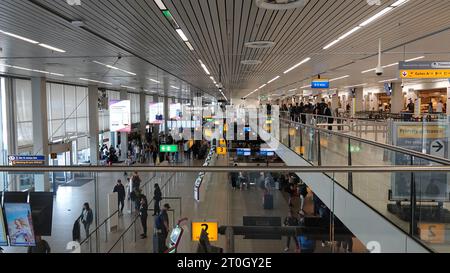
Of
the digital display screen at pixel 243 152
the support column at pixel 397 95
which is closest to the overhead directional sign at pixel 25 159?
the digital display screen at pixel 243 152

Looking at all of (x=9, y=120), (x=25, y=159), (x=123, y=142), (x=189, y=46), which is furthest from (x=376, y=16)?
(x=123, y=142)

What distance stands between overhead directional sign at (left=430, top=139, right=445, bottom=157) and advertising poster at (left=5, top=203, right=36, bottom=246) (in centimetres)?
768

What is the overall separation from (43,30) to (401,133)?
8.13 metres

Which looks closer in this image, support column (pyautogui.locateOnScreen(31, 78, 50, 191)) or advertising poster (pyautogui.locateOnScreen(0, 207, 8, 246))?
advertising poster (pyautogui.locateOnScreen(0, 207, 8, 246))

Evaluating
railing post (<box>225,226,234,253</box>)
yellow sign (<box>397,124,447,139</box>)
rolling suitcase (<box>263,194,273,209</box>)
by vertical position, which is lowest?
railing post (<box>225,226,234,253</box>)

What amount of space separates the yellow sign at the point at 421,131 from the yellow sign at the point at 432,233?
4.20 metres

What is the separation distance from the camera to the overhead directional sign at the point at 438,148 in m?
7.96

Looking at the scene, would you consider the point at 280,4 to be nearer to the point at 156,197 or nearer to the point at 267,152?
the point at 156,197

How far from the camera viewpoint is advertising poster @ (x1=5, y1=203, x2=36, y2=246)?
113 inches

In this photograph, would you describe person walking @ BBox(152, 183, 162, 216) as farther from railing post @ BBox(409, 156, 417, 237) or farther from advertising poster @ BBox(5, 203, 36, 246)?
railing post @ BBox(409, 156, 417, 237)

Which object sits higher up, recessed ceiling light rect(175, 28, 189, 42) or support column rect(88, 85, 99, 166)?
recessed ceiling light rect(175, 28, 189, 42)

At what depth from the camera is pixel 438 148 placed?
26.2 feet

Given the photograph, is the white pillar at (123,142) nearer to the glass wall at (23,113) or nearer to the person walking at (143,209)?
the glass wall at (23,113)

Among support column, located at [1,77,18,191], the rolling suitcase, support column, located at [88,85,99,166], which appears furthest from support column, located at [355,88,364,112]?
the rolling suitcase
